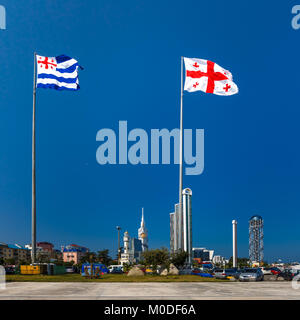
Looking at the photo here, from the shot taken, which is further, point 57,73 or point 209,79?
point 57,73

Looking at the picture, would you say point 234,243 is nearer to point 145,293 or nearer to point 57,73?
point 57,73

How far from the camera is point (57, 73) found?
37.9m

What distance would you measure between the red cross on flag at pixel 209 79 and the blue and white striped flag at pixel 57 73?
11.2 metres

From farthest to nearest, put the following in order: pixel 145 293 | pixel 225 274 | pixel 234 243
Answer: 1. pixel 234 243
2. pixel 225 274
3. pixel 145 293

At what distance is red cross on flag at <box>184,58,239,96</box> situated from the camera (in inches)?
1436

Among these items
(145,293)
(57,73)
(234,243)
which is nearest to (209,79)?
(57,73)

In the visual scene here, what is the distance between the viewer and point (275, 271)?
51312 mm

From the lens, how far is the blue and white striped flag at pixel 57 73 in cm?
3772

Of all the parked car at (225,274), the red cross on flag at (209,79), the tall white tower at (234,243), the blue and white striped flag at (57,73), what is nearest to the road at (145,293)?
the parked car at (225,274)

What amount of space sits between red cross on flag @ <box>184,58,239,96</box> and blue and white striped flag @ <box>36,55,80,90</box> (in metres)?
11.2

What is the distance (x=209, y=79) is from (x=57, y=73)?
14.6 meters

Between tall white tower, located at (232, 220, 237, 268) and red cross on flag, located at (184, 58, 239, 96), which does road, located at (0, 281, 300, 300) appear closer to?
red cross on flag, located at (184, 58, 239, 96)

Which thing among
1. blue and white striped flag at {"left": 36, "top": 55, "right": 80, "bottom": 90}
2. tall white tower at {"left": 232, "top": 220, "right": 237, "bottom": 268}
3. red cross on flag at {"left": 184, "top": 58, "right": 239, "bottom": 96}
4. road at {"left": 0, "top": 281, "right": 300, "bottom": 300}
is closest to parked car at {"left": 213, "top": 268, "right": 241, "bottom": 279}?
red cross on flag at {"left": 184, "top": 58, "right": 239, "bottom": 96}
